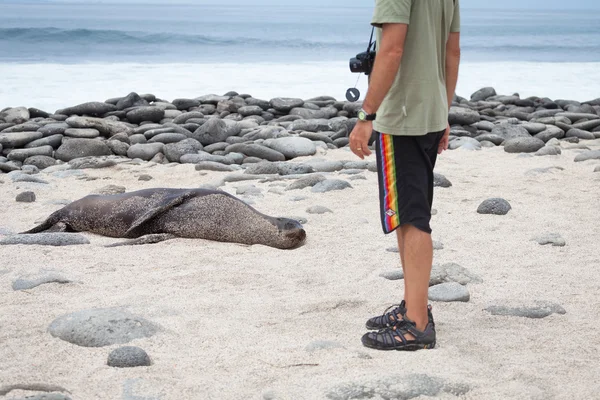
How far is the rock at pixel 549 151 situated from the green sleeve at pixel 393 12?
20.5 feet

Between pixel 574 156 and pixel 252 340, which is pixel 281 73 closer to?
pixel 574 156

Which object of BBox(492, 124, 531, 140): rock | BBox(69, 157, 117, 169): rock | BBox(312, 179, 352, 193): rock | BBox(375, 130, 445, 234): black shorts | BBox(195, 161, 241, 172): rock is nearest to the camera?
BBox(375, 130, 445, 234): black shorts

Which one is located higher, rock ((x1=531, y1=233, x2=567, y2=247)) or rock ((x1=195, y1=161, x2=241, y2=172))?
rock ((x1=531, y1=233, x2=567, y2=247))

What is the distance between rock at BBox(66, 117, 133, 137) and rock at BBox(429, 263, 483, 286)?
20.5 ft

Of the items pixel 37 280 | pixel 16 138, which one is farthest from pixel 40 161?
pixel 37 280

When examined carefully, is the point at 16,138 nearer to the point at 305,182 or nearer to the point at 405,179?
the point at 305,182

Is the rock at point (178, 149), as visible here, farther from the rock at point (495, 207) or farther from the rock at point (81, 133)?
the rock at point (495, 207)

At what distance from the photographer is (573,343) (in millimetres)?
3492

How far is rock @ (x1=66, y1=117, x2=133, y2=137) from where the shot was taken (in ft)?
32.4

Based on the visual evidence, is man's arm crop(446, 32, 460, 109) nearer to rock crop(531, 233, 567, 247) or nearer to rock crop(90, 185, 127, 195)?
rock crop(531, 233, 567, 247)

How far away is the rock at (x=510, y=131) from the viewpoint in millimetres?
10195

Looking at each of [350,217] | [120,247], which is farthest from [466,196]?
[120,247]

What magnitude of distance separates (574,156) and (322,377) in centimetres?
665

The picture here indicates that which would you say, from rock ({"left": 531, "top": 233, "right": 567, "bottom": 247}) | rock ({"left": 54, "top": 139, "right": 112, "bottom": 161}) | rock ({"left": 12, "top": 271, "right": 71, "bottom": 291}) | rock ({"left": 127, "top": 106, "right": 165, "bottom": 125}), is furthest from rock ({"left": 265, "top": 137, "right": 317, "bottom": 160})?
rock ({"left": 12, "top": 271, "right": 71, "bottom": 291})
